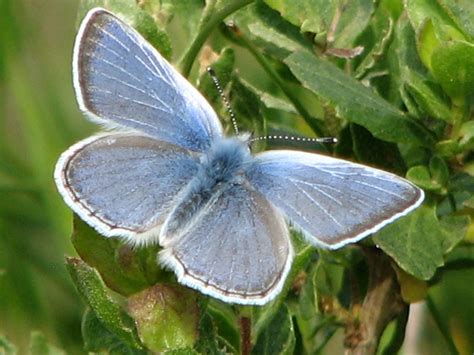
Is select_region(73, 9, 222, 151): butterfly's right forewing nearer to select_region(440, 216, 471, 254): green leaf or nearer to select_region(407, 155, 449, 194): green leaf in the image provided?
select_region(407, 155, 449, 194): green leaf

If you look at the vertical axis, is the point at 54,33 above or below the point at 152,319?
below

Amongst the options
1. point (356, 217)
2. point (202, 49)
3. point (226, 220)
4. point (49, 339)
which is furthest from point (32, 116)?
point (356, 217)

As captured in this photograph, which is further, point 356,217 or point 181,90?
point 181,90

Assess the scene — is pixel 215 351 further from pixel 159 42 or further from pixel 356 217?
pixel 159 42

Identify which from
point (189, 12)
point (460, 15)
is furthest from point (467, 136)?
point (189, 12)

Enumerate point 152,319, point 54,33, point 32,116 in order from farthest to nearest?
point 54,33 → point 32,116 → point 152,319

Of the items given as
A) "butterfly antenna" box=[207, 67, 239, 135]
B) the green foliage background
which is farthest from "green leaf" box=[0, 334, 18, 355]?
"butterfly antenna" box=[207, 67, 239, 135]

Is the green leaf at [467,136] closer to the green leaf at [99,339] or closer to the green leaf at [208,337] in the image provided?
the green leaf at [208,337]
